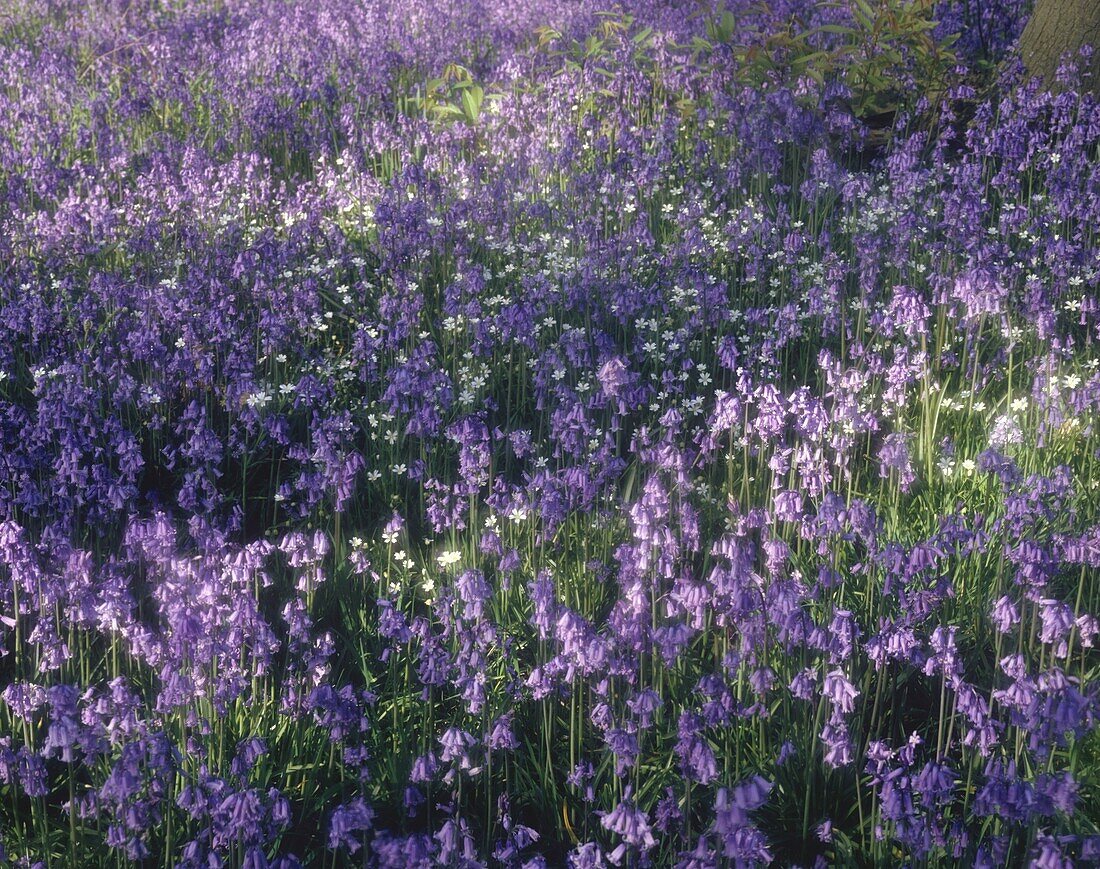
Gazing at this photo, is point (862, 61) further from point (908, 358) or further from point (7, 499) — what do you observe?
point (7, 499)

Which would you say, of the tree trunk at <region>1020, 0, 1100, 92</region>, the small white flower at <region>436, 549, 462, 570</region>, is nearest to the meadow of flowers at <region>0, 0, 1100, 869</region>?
the small white flower at <region>436, 549, 462, 570</region>

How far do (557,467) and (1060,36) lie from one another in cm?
482

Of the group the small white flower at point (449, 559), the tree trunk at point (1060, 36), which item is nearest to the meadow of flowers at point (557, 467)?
the small white flower at point (449, 559)

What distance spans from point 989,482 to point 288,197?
157 inches

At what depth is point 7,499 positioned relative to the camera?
12.3 ft

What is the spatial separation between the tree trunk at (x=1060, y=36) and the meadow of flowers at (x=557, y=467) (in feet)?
0.83

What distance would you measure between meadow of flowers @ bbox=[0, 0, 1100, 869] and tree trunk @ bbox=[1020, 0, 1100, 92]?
0.25m

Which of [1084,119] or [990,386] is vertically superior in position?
[1084,119]

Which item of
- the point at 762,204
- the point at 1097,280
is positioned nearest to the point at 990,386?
the point at 1097,280

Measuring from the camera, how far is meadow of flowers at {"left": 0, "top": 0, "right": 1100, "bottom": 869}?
2666 millimetres

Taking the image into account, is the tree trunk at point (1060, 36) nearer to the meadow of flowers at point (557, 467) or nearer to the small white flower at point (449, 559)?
the meadow of flowers at point (557, 467)

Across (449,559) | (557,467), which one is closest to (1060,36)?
(557,467)

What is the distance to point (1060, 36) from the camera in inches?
271

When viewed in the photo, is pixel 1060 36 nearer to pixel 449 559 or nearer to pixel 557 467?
pixel 557 467
